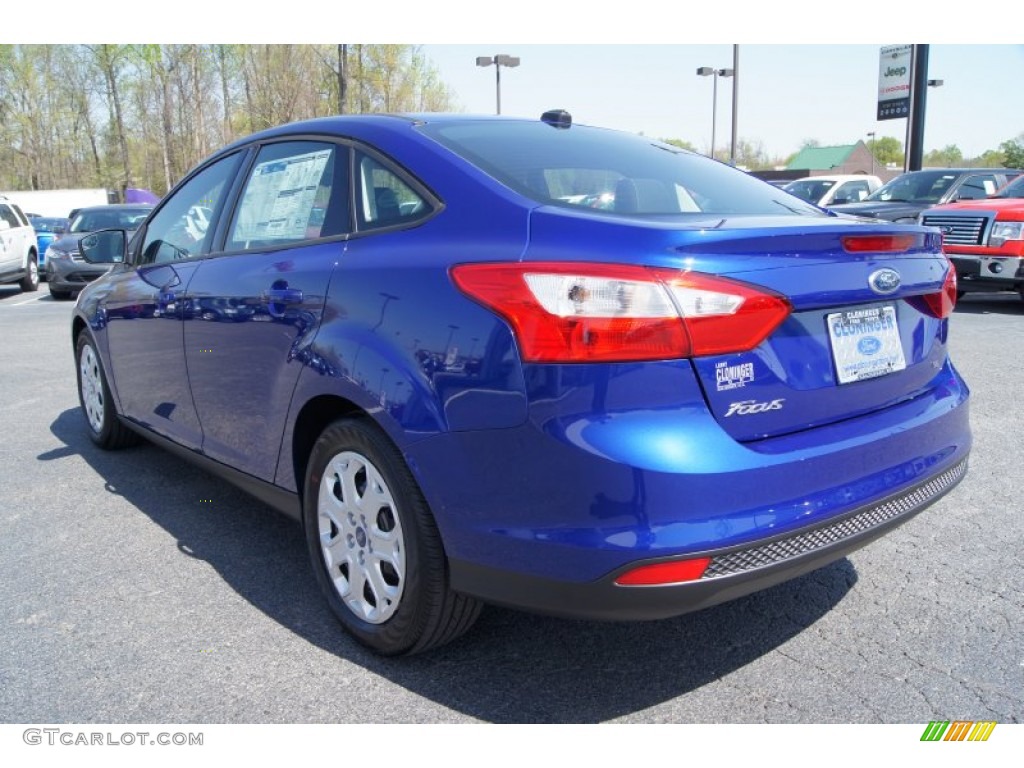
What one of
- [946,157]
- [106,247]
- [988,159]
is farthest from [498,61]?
[946,157]

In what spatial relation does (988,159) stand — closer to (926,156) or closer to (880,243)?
(926,156)

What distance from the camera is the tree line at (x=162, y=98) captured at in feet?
95.1

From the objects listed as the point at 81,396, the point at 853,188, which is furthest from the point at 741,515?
the point at 853,188

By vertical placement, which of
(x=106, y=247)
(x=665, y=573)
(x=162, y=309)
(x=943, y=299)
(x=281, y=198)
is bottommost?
(x=665, y=573)

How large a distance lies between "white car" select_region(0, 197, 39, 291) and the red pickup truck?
1426cm

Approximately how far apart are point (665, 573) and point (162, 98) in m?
45.8

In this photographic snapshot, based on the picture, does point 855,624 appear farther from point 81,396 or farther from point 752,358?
point 81,396

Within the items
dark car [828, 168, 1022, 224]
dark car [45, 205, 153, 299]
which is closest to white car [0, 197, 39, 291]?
dark car [45, 205, 153, 299]

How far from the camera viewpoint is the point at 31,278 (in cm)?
1622

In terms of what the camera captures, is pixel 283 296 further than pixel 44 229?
No

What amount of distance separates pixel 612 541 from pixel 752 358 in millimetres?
556

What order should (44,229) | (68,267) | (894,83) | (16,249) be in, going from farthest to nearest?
(894,83) < (44,229) < (16,249) < (68,267)

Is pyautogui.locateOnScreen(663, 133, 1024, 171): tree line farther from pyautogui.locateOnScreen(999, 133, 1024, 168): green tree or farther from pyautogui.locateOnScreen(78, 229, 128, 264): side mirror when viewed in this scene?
pyautogui.locateOnScreen(78, 229, 128, 264): side mirror

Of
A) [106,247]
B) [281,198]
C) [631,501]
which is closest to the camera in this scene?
[631,501]
